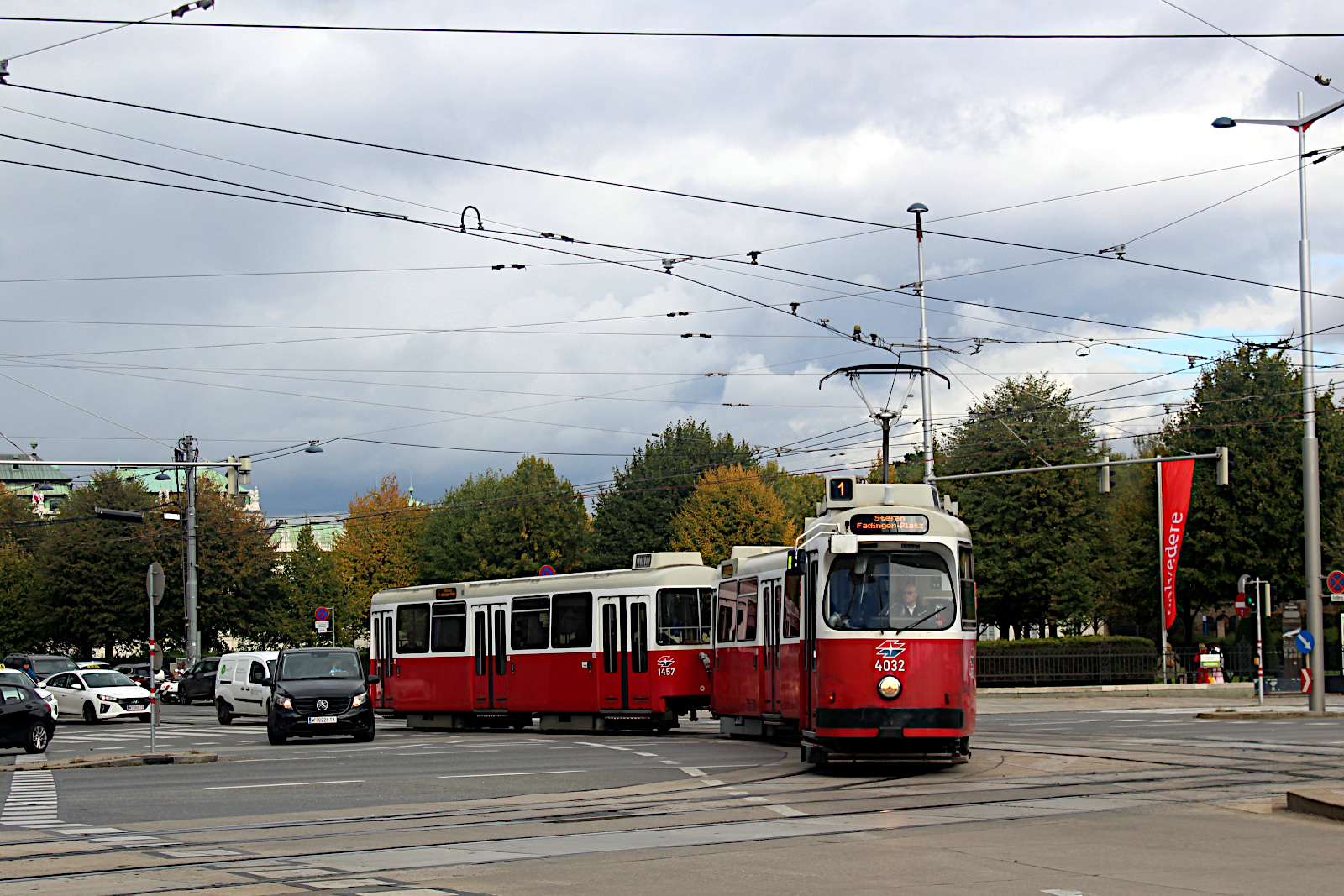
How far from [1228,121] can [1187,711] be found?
14153mm

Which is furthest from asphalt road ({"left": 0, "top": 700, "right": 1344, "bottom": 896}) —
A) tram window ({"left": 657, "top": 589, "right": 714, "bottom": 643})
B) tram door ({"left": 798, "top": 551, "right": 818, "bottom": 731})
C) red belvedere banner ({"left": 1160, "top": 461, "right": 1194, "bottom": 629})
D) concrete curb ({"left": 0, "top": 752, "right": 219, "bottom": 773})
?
red belvedere banner ({"left": 1160, "top": 461, "right": 1194, "bottom": 629})

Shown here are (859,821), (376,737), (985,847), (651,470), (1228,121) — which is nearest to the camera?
(985,847)

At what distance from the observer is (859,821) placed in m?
12.1

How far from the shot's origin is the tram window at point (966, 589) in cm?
1650

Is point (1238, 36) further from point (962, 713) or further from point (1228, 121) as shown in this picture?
point (1228, 121)

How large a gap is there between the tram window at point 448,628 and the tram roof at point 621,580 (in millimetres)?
312

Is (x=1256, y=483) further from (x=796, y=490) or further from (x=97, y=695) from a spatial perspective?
(x=796, y=490)

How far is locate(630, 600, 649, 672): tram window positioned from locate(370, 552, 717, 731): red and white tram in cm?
2

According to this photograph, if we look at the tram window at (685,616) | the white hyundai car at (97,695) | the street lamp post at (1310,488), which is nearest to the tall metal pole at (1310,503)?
the street lamp post at (1310,488)

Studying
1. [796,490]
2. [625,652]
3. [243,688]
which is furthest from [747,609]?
[796,490]

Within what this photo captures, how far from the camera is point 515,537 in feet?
251

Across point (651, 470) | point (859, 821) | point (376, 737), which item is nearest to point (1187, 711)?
point (376, 737)

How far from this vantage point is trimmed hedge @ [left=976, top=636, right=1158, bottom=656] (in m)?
47.7

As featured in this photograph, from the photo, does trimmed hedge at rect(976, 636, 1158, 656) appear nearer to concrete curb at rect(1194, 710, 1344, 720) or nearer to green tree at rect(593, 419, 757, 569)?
concrete curb at rect(1194, 710, 1344, 720)
